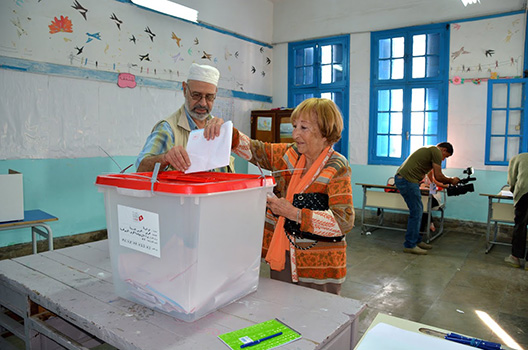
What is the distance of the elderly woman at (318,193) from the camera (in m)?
1.43

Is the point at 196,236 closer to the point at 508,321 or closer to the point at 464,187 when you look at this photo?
the point at 508,321

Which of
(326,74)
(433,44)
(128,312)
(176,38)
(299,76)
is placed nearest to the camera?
(128,312)

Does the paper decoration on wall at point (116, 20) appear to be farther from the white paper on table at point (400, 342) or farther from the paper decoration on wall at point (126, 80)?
the white paper on table at point (400, 342)

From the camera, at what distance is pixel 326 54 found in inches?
261

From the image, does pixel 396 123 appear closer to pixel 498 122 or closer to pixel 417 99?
pixel 417 99

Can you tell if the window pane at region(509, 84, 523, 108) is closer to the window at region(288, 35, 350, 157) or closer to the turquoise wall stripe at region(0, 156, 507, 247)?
the turquoise wall stripe at region(0, 156, 507, 247)

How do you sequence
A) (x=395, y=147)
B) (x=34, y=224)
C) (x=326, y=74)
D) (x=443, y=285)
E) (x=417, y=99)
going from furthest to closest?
(x=326, y=74) → (x=395, y=147) → (x=417, y=99) → (x=443, y=285) → (x=34, y=224)

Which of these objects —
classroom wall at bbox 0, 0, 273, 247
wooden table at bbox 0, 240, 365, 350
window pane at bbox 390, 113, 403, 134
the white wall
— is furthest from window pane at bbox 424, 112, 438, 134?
wooden table at bbox 0, 240, 365, 350

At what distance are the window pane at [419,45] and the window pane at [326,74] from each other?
142 cm

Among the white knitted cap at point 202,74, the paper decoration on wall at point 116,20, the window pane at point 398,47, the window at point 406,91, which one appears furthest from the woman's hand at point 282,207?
the window pane at point 398,47

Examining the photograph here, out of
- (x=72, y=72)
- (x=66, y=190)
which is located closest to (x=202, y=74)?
(x=72, y=72)

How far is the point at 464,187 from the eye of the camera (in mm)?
4930

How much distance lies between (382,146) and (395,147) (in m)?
0.21

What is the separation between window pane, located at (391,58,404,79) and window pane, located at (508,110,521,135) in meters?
1.63
